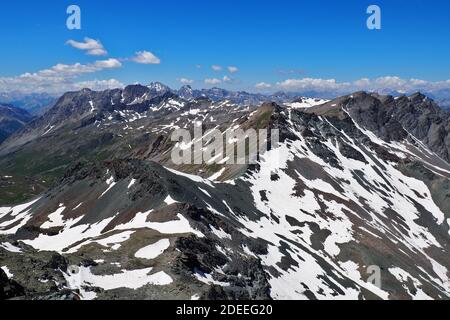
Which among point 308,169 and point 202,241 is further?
point 308,169

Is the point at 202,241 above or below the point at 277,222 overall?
above

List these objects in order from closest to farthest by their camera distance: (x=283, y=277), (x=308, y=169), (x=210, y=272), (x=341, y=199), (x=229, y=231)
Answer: (x=210, y=272) < (x=283, y=277) < (x=229, y=231) < (x=341, y=199) < (x=308, y=169)

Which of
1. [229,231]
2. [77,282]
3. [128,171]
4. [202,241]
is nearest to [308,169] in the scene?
[128,171]

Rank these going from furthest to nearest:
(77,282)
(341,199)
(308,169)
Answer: (308,169) → (341,199) → (77,282)
